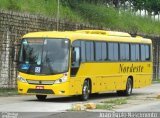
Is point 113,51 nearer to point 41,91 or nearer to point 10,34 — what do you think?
point 10,34

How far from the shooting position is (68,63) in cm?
2270

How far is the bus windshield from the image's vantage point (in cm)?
2267

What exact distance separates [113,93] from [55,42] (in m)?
8.22

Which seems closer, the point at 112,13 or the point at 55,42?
the point at 55,42

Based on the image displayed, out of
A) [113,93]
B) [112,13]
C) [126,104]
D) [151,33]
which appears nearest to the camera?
[126,104]

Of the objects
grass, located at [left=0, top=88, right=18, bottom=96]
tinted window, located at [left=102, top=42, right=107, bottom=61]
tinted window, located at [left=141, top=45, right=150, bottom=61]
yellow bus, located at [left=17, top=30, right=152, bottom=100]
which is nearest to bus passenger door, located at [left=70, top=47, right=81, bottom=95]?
yellow bus, located at [left=17, top=30, right=152, bottom=100]

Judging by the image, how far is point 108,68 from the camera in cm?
2631

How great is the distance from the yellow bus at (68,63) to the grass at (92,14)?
5812 millimetres

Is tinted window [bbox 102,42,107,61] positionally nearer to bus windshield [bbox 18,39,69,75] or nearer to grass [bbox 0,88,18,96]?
bus windshield [bbox 18,39,69,75]

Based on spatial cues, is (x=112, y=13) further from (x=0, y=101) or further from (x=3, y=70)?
(x=0, y=101)

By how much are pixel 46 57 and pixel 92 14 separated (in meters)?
18.6

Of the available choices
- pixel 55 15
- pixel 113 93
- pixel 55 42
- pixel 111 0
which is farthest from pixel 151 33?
pixel 55 42

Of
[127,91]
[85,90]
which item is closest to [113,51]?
[127,91]

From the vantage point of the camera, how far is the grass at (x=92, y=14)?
31.8 m
